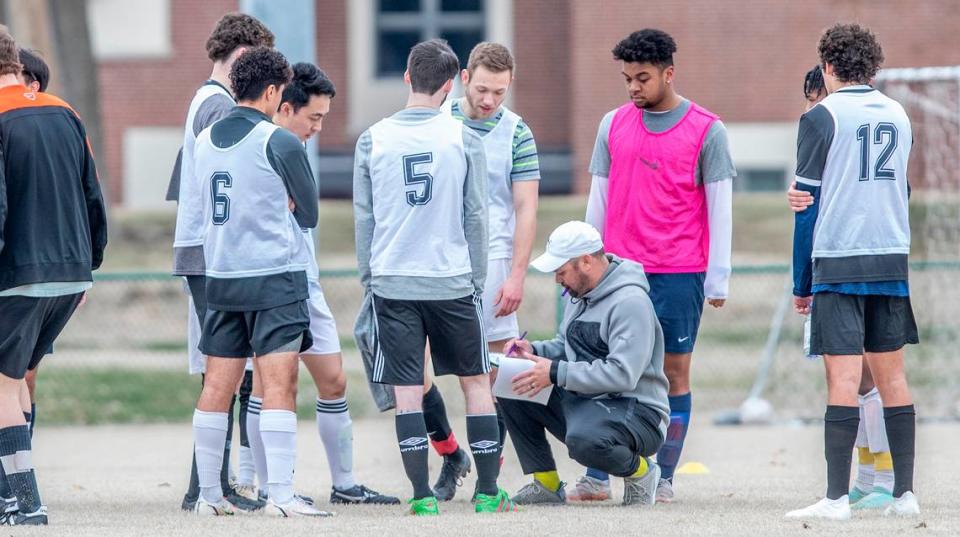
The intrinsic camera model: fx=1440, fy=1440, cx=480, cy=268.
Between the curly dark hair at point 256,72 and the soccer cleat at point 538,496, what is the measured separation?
221cm

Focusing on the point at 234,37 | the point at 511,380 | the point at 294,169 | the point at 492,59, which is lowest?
the point at 511,380

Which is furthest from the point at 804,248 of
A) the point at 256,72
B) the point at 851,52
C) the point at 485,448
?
the point at 256,72

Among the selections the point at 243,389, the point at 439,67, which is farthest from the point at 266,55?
the point at 243,389

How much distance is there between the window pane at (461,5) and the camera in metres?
26.8

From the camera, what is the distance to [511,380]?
654 centimetres

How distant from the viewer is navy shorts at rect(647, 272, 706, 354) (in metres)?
6.78

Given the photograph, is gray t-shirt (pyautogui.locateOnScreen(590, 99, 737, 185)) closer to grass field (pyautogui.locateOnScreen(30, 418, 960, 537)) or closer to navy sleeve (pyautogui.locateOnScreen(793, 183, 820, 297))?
navy sleeve (pyautogui.locateOnScreen(793, 183, 820, 297))

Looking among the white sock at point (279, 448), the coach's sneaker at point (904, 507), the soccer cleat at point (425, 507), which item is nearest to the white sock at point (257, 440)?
the white sock at point (279, 448)

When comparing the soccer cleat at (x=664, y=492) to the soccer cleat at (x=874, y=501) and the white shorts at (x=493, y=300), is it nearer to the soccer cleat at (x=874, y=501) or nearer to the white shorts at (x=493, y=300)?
the soccer cleat at (x=874, y=501)

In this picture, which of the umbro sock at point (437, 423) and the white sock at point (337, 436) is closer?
the white sock at point (337, 436)

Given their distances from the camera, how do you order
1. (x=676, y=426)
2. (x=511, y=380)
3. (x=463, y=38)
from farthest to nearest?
(x=463, y=38) < (x=676, y=426) < (x=511, y=380)

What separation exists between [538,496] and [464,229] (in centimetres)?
136

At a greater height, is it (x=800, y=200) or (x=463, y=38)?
(x=463, y=38)

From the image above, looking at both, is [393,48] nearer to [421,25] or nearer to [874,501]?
[421,25]
